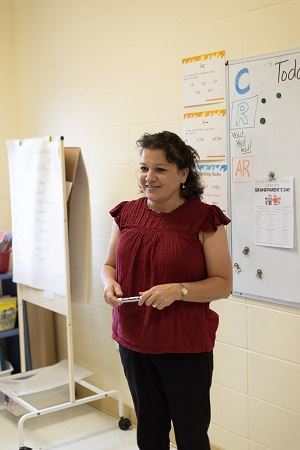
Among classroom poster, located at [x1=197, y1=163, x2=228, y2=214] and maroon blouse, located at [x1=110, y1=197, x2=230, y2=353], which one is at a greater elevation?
classroom poster, located at [x1=197, y1=163, x2=228, y2=214]

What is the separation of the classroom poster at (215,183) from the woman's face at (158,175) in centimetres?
47

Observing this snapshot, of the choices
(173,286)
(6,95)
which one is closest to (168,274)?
(173,286)

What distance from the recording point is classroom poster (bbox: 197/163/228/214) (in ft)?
7.65

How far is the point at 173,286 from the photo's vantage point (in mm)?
1761

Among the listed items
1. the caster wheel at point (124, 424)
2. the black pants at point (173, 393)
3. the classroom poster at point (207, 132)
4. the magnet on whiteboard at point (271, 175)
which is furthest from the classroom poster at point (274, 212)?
the caster wheel at point (124, 424)

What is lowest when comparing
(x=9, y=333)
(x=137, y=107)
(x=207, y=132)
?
(x=9, y=333)

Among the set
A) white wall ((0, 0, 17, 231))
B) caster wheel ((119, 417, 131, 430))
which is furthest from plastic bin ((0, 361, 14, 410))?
white wall ((0, 0, 17, 231))

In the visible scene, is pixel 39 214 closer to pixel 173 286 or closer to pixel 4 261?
pixel 4 261

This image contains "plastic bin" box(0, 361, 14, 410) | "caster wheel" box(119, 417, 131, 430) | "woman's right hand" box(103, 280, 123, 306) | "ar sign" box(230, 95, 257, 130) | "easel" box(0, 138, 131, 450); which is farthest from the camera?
"plastic bin" box(0, 361, 14, 410)

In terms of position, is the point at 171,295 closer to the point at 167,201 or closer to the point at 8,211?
the point at 167,201

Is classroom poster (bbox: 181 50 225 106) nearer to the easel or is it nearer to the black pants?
the easel

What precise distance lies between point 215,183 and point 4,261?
5.18ft

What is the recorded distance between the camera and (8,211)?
11.9 feet

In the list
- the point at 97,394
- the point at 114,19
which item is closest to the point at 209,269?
the point at 97,394
